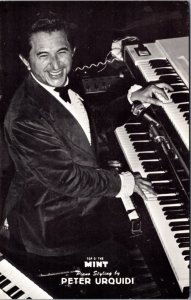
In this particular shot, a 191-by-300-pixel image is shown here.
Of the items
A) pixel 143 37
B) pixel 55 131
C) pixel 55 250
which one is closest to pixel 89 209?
pixel 55 250

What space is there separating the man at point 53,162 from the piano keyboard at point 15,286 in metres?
0.20

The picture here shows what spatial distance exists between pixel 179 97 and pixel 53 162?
0.93 meters

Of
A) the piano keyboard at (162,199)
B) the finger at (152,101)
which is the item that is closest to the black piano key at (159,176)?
the piano keyboard at (162,199)

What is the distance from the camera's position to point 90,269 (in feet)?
11.9

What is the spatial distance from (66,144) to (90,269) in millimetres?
881

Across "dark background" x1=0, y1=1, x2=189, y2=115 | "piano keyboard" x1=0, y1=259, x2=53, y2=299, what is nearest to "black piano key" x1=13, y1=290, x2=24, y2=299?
"piano keyboard" x1=0, y1=259, x2=53, y2=299

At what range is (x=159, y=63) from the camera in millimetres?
3576

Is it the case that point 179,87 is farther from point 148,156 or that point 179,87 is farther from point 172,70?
point 148,156

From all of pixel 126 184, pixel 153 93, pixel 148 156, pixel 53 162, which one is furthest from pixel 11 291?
pixel 153 93

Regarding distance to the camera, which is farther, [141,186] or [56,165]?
[56,165]

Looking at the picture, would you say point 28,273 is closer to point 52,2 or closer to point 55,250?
point 55,250

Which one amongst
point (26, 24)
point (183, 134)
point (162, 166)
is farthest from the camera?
point (26, 24)

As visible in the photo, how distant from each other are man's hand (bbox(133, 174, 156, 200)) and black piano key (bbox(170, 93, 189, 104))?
54 centimetres

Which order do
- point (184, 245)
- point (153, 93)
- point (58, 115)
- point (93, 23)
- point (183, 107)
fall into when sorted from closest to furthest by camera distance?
point (184, 245), point (183, 107), point (153, 93), point (58, 115), point (93, 23)
